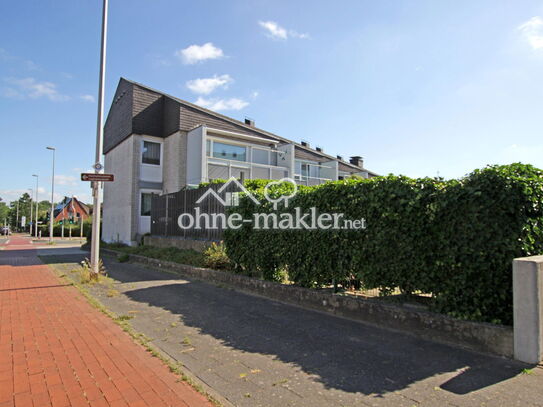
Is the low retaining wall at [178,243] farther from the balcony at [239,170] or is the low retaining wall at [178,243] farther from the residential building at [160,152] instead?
the balcony at [239,170]

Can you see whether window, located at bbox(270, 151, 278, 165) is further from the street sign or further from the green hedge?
the green hedge

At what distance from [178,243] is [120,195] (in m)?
9.33

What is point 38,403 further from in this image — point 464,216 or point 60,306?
point 464,216

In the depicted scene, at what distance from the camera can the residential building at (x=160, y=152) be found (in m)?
20.1

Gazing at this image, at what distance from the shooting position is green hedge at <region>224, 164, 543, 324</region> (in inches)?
171

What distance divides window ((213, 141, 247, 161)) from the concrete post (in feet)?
63.3

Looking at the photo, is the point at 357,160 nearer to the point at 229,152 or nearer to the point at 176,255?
the point at 229,152

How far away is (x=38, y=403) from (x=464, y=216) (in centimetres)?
520

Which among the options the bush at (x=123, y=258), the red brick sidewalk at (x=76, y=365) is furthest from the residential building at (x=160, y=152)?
the red brick sidewalk at (x=76, y=365)

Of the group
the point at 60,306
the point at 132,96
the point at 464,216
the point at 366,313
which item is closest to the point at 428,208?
the point at 464,216

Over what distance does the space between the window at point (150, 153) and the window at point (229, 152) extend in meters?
3.51

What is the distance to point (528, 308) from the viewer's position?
13.0ft

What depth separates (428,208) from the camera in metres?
5.04

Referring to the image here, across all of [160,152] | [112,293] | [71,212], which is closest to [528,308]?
[112,293]
